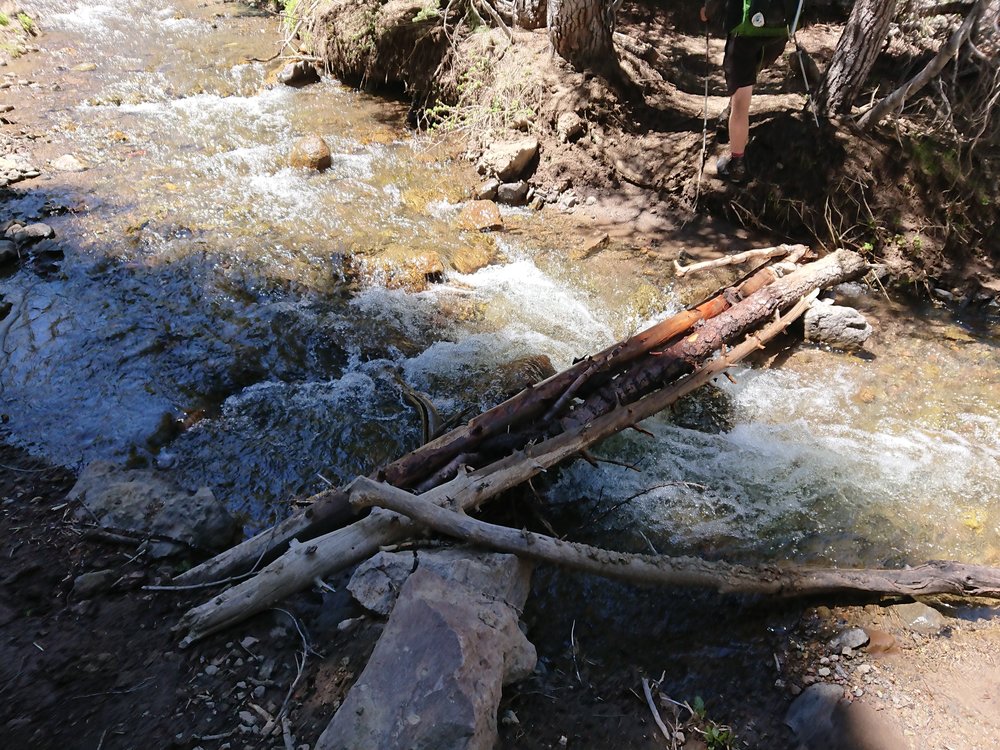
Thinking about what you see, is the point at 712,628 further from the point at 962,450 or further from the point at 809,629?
the point at 962,450

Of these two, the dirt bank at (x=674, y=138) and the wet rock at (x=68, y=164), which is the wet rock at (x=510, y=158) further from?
the wet rock at (x=68, y=164)

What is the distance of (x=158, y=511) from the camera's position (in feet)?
11.9

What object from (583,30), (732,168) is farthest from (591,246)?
(583,30)

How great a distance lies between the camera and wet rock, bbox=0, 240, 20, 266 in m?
5.96

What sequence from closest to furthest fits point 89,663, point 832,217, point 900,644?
point 89,663 < point 900,644 < point 832,217

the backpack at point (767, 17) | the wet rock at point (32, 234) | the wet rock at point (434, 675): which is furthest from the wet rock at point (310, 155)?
the wet rock at point (434, 675)

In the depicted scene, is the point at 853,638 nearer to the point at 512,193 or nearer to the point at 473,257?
the point at 473,257

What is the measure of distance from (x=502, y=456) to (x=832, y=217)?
4.75 m

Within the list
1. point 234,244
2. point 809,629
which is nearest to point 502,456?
point 809,629

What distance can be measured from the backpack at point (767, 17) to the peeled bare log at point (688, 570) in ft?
15.8

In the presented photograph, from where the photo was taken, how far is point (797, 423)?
4.82 meters

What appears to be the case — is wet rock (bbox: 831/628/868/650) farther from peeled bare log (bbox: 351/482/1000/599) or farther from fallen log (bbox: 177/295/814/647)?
fallen log (bbox: 177/295/814/647)

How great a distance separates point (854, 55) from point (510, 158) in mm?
3805

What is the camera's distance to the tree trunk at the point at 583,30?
7309 mm
